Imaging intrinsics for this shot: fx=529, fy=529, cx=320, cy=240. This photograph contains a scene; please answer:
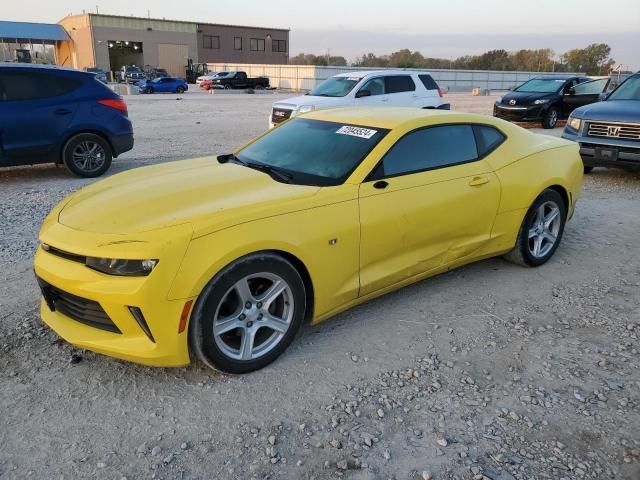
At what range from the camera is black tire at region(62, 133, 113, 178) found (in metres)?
8.13

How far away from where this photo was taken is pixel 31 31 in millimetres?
62250

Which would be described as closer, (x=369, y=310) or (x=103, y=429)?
(x=103, y=429)

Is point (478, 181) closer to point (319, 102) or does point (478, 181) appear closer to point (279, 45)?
point (319, 102)

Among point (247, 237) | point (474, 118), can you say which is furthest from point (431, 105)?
point (247, 237)

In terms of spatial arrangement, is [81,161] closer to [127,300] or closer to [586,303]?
[127,300]

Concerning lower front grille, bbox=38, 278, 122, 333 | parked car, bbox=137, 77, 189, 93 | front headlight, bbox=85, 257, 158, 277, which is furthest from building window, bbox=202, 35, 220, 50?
front headlight, bbox=85, 257, 158, 277

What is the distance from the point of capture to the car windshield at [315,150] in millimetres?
3631

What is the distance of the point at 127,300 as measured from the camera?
2729 millimetres

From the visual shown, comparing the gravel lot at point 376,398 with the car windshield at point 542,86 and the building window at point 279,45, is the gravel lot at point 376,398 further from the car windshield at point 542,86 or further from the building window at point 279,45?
the building window at point 279,45

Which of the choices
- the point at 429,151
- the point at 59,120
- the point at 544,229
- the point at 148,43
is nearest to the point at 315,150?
the point at 429,151

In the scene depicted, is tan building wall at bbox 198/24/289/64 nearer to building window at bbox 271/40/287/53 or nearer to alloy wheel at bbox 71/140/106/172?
building window at bbox 271/40/287/53

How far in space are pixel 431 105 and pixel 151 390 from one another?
12.4m

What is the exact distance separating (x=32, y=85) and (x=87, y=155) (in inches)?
48.4

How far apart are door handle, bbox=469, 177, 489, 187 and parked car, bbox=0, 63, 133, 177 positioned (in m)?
6.40
